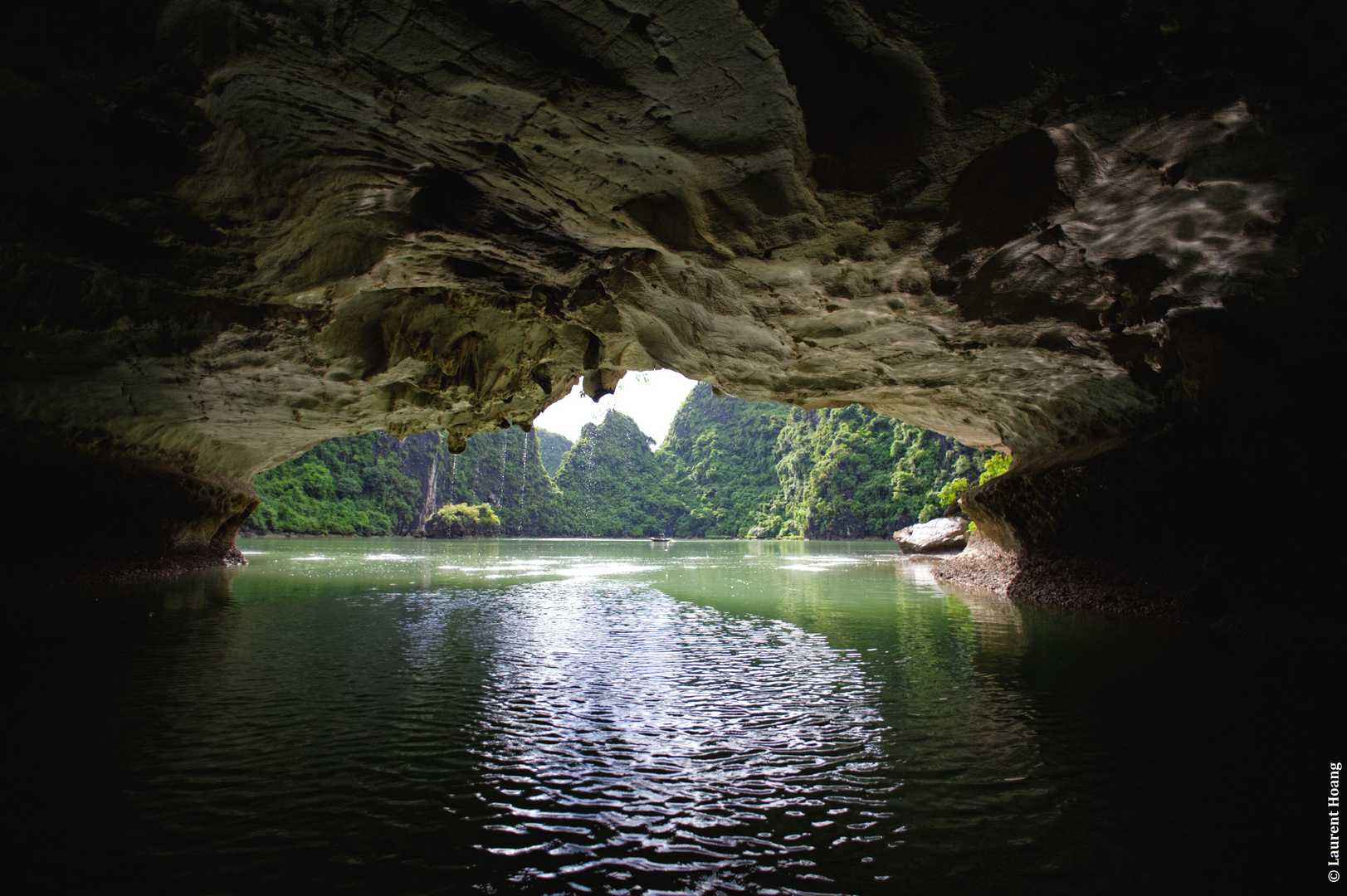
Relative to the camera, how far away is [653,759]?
4512mm

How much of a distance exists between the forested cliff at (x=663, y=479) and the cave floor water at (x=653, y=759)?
22141 millimetres

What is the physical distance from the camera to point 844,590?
1489 cm

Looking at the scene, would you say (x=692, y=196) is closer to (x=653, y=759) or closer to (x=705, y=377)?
(x=653, y=759)

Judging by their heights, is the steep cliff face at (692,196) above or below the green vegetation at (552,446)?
below

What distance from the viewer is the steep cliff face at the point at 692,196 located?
3.97 meters

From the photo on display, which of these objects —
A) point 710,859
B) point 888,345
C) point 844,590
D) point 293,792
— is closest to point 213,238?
point 293,792

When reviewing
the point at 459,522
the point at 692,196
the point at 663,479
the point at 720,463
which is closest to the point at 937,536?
the point at 692,196

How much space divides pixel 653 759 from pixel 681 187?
15.5 ft

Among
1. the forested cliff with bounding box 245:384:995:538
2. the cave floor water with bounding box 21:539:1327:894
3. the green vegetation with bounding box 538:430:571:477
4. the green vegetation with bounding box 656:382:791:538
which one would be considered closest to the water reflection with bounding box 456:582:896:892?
the cave floor water with bounding box 21:539:1327:894

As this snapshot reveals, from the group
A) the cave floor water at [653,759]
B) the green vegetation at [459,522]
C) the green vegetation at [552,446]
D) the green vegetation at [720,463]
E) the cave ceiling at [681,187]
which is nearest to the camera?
the cave floor water at [653,759]

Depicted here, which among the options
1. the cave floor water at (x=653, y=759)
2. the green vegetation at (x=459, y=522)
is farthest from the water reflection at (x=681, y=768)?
the green vegetation at (x=459, y=522)

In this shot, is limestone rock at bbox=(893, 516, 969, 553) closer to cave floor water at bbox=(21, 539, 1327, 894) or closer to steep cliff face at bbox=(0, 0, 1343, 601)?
steep cliff face at bbox=(0, 0, 1343, 601)

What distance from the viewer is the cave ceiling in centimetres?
396

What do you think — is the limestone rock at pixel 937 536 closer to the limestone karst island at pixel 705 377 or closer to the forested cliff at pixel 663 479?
the forested cliff at pixel 663 479
